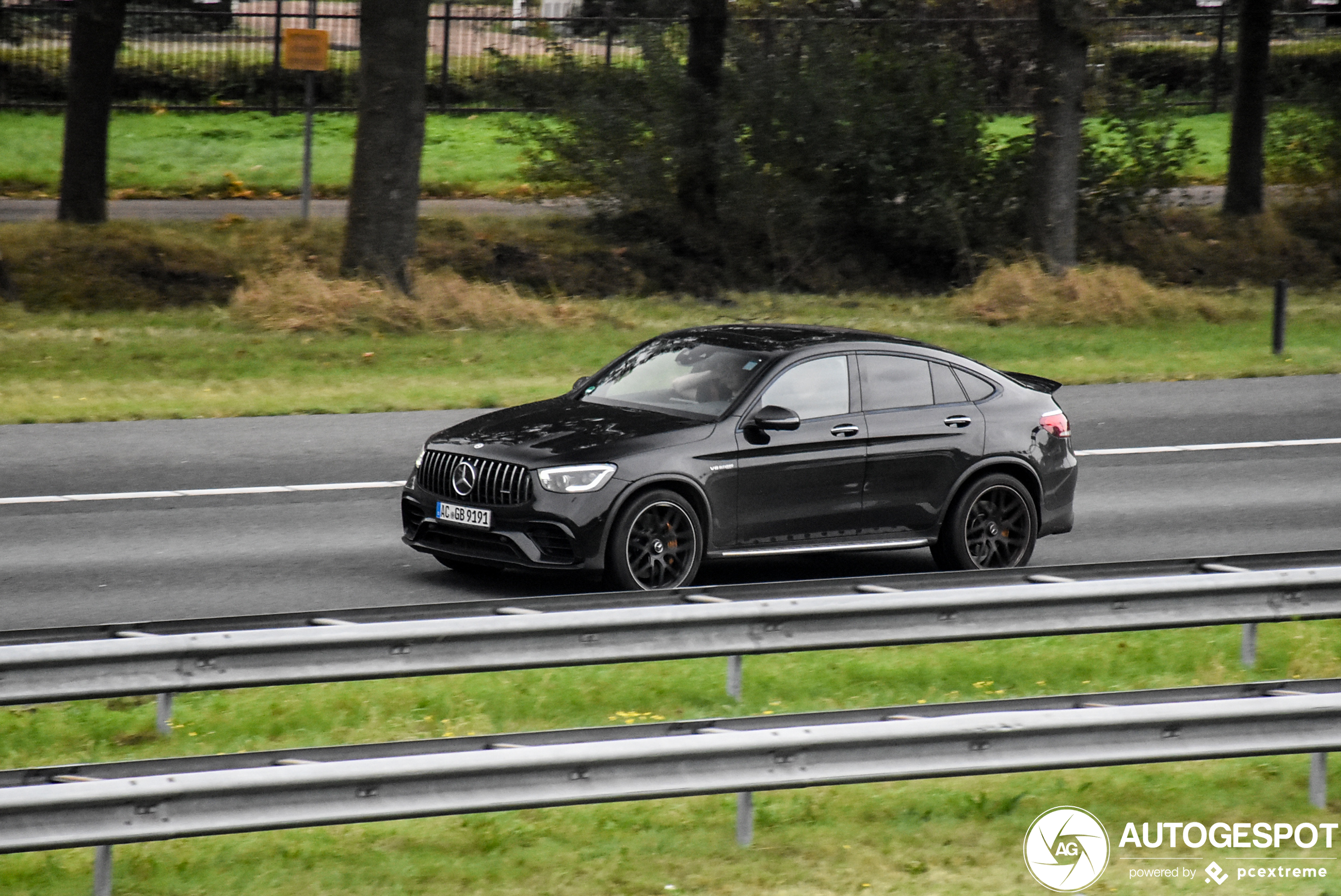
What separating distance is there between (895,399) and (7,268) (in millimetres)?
15578

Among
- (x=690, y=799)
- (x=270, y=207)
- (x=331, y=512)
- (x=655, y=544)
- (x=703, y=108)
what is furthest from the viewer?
(x=270, y=207)

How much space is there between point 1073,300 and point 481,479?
16036mm

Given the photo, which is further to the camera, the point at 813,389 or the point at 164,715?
the point at 813,389

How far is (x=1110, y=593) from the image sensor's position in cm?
777

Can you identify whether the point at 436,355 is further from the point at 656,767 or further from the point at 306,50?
the point at 656,767

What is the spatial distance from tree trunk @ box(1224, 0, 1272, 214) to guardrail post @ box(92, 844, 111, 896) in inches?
1114

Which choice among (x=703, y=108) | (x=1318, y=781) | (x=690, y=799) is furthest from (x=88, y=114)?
(x=1318, y=781)

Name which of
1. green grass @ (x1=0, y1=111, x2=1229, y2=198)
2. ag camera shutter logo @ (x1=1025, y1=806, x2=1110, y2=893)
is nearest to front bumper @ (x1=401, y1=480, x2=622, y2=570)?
ag camera shutter logo @ (x1=1025, y1=806, x2=1110, y2=893)

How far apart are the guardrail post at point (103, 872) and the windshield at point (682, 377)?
5.40 metres

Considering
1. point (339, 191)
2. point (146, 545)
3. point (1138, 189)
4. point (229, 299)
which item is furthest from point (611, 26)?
point (146, 545)

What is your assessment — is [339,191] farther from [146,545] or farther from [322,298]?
[146,545]

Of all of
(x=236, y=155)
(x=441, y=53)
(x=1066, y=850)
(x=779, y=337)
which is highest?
(x=441, y=53)

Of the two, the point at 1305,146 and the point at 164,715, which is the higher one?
the point at 1305,146

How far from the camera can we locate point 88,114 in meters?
25.7
